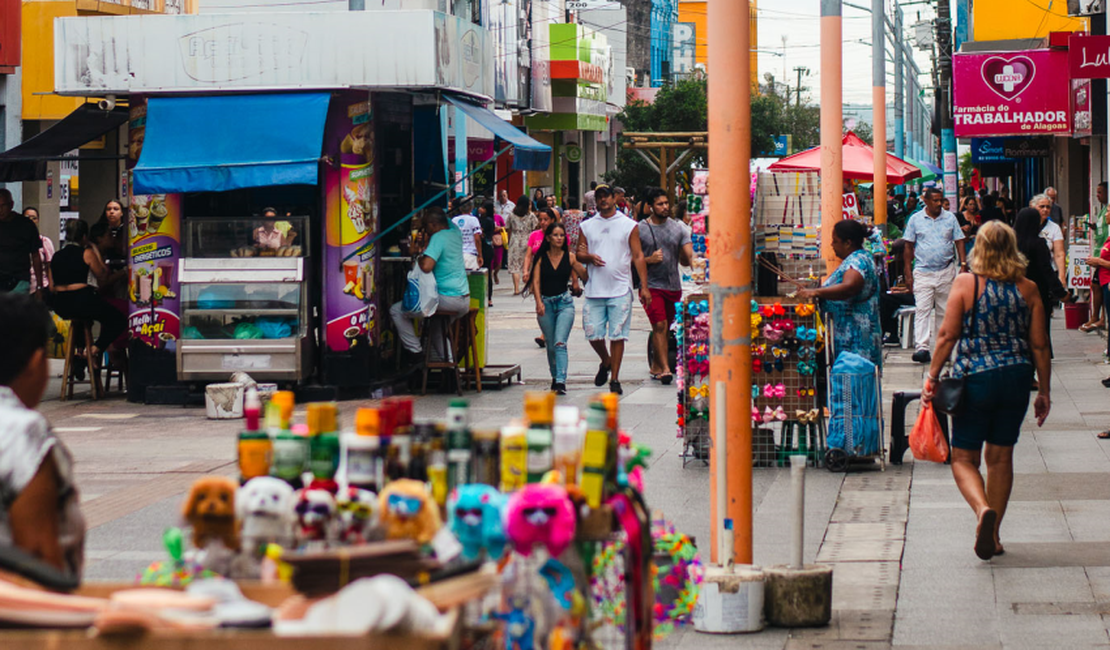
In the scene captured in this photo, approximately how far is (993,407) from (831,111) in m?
8.09

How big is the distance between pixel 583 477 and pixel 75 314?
12728mm

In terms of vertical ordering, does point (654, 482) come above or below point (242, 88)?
below

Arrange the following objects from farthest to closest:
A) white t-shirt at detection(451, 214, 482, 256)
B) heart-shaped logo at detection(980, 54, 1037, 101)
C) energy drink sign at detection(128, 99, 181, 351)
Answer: heart-shaped logo at detection(980, 54, 1037, 101) < white t-shirt at detection(451, 214, 482, 256) < energy drink sign at detection(128, 99, 181, 351)

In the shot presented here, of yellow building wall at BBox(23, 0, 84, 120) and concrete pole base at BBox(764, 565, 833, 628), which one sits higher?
yellow building wall at BBox(23, 0, 84, 120)

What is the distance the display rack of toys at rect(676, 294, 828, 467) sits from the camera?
34.8 feet

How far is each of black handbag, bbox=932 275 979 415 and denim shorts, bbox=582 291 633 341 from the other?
6990 mm

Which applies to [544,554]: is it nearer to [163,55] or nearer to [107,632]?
[107,632]

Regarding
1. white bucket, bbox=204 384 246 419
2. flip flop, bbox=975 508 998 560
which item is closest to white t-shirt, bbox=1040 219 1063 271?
white bucket, bbox=204 384 246 419

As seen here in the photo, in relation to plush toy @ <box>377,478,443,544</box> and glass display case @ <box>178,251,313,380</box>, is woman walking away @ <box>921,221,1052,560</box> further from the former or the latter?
glass display case @ <box>178,251,313,380</box>

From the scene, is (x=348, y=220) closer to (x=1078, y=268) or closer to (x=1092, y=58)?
(x=1092, y=58)

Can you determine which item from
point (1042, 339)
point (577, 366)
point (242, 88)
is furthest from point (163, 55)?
point (1042, 339)

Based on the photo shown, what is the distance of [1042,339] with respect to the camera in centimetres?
782

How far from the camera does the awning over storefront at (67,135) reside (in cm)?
1503

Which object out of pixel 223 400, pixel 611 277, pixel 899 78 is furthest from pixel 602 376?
pixel 899 78
